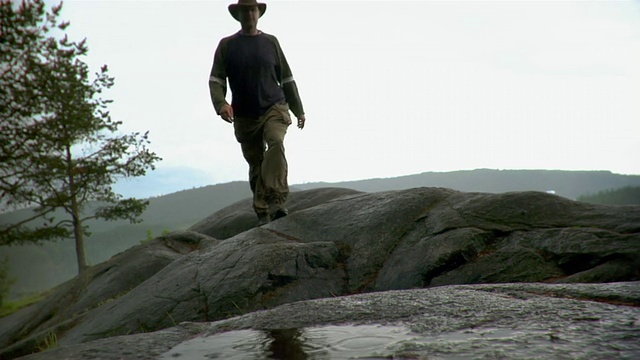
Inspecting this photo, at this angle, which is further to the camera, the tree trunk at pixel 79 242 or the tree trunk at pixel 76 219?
the tree trunk at pixel 79 242

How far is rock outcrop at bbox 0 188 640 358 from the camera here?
206 inches

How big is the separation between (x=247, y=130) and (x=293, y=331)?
19.0 feet

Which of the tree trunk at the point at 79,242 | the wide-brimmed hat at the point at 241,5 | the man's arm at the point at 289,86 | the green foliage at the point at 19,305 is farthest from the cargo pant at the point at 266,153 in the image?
the green foliage at the point at 19,305

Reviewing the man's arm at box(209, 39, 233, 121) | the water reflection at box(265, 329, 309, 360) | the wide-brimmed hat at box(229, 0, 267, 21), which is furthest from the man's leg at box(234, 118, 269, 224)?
the water reflection at box(265, 329, 309, 360)

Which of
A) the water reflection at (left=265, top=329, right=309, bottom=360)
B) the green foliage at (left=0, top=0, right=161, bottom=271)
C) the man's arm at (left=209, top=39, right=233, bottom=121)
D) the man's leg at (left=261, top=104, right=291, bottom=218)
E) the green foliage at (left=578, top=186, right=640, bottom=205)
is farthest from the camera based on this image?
the green foliage at (left=578, top=186, right=640, bottom=205)

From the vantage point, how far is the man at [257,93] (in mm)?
7859

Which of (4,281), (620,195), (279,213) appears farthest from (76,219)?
(620,195)

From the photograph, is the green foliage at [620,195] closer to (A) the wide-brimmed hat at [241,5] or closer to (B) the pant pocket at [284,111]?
(B) the pant pocket at [284,111]

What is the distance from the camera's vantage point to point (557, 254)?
529 centimetres

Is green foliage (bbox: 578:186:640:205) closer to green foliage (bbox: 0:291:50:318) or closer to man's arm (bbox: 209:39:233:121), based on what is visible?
green foliage (bbox: 0:291:50:318)

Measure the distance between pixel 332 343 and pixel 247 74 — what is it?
6183mm

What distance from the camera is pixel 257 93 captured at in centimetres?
798

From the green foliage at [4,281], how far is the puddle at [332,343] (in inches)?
1699

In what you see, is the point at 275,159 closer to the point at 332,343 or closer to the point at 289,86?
the point at 289,86
